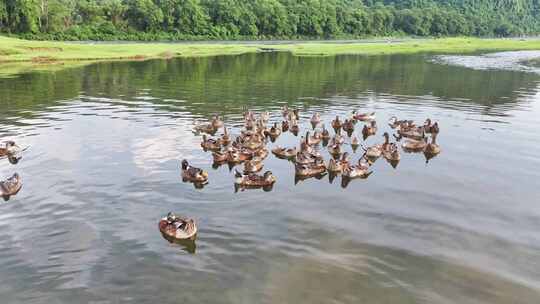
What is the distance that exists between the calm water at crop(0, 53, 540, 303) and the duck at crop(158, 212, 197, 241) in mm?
342

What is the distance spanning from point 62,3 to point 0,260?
144323mm

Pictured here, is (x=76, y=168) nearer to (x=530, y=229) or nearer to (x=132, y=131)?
(x=132, y=131)

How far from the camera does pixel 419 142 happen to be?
2664 centimetres

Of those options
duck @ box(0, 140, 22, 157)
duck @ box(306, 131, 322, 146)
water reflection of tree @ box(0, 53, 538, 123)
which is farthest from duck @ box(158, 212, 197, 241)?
water reflection of tree @ box(0, 53, 538, 123)

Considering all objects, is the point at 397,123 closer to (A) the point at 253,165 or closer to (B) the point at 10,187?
(A) the point at 253,165

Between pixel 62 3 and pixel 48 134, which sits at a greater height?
pixel 62 3

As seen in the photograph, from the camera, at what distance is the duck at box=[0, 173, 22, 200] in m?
19.5

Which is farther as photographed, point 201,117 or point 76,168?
point 201,117

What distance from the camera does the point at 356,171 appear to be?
22547mm

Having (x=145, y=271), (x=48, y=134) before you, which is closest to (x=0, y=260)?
(x=145, y=271)

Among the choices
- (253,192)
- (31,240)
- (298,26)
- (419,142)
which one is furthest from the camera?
(298,26)

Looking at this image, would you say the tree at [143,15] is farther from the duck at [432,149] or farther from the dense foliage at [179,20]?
the duck at [432,149]

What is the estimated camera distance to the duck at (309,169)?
73.9ft

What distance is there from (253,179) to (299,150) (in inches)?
220
